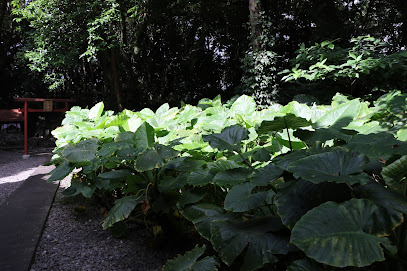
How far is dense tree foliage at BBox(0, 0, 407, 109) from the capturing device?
7488 millimetres

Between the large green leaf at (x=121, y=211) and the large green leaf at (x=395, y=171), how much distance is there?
42.4 inches

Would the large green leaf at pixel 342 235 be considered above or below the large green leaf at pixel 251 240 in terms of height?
above

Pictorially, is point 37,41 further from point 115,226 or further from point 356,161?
point 356,161

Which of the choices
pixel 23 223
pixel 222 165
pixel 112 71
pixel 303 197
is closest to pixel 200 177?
pixel 222 165

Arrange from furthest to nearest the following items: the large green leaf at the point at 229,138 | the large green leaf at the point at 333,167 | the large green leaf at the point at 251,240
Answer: the large green leaf at the point at 229,138 → the large green leaf at the point at 251,240 → the large green leaf at the point at 333,167

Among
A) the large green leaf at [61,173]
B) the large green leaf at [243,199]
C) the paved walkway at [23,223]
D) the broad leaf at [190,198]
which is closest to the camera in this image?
the large green leaf at [243,199]

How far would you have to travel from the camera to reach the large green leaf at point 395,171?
74 centimetres

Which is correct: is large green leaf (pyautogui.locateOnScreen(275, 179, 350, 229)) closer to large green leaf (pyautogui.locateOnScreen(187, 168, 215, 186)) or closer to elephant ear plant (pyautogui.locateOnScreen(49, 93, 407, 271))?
elephant ear plant (pyautogui.locateOnScreen(49, 93, 407, 271))

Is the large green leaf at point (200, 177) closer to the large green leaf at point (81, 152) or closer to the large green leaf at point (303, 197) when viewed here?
the large green leaf at point (303, 197)

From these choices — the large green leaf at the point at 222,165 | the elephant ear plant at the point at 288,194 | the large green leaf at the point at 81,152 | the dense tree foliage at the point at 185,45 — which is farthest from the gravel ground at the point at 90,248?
the dense tree foliage at the point at 185,45

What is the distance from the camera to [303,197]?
78cm

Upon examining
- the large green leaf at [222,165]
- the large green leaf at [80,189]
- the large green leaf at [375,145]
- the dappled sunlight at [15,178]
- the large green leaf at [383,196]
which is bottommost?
the dappled sunlight at [15,178]

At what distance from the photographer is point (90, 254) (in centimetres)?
171

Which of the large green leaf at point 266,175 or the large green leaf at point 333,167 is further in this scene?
the large green leaf at point 266,175
